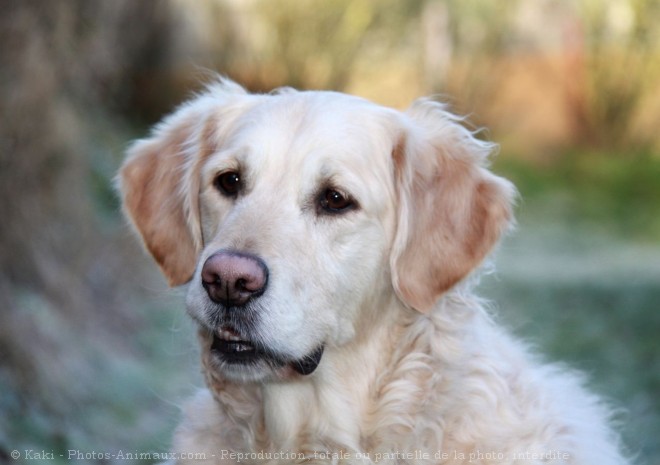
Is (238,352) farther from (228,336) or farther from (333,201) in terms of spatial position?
(333,201)

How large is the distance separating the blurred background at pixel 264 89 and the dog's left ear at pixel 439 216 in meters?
1.00

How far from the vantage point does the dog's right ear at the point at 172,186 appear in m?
4.30

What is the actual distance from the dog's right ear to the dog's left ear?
83cm

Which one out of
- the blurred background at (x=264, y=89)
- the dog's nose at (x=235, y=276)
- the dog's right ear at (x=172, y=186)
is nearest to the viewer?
the dog's nose at (x=235, y=276)

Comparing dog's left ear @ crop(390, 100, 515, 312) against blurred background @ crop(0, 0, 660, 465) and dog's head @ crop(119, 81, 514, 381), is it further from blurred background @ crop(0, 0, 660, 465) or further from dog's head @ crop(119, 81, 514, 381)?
blurred background @ crop(0, 0, 660, 465)

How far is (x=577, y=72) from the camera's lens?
1816cm

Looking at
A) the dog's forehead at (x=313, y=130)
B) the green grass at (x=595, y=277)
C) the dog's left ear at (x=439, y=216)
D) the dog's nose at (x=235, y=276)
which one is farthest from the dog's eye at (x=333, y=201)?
the green grass at (x=595, y=277)

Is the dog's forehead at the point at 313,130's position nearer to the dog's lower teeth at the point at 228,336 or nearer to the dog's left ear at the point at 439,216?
the dog's left ear at the point at 439,216

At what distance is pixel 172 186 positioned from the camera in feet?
14.4

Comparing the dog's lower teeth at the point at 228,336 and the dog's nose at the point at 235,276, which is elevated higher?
the dog's nose at the point at 235,276

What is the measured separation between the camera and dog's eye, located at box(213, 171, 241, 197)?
13.3 feet

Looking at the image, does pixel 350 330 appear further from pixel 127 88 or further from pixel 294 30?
pixel 294 30

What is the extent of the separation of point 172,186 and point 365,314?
101 centimetres

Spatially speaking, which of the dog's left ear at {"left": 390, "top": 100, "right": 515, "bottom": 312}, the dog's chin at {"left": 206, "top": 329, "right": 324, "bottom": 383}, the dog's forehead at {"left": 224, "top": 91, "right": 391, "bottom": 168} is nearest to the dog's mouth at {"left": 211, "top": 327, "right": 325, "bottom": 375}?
the dog's chin at {"left": 206, "top": 329, "right": 324, "bottom": 383}
